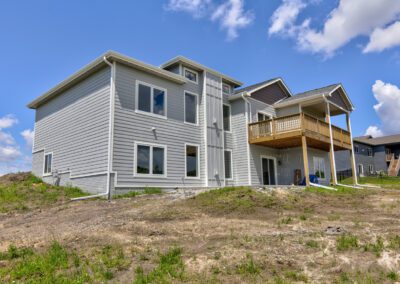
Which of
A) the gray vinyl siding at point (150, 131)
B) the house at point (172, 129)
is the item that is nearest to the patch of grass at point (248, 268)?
the house at point (172, 129)

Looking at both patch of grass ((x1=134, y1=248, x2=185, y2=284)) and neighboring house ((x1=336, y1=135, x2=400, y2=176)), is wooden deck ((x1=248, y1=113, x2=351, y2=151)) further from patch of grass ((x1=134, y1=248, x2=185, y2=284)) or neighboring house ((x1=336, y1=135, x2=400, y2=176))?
neighboring house ((x1=336, y1=135, x2=400, y2=176))

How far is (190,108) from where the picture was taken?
1620cm

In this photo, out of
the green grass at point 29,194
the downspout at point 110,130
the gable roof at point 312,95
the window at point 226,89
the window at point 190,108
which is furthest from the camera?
the window at point 226,89

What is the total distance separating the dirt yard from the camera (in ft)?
15.8

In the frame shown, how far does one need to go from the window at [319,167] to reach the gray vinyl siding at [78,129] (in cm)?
1412

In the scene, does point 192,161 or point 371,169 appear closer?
point 192,161

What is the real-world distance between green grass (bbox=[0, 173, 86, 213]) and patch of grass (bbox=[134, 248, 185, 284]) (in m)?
8.09

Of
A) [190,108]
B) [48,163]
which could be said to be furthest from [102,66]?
[48,163]

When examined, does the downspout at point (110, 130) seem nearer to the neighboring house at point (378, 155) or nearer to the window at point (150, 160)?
the window at point (150, 160)

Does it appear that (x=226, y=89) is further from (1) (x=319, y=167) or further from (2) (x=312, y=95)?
(1) (x=319, y=167)

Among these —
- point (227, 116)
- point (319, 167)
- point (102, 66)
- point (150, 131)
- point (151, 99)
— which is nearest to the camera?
point (102, 66)

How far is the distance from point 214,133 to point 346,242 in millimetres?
11359

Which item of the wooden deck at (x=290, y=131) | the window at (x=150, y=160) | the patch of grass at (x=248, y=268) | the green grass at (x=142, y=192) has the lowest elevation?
the patch of grass at (x=248, y=268)

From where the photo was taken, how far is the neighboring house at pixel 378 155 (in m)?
40.6
